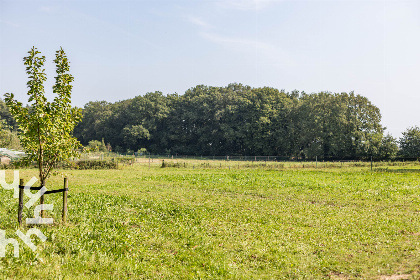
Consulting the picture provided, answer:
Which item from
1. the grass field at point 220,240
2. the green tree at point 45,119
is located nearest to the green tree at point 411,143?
the grass field at point 220,240

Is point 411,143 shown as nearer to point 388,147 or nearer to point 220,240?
point 388,147

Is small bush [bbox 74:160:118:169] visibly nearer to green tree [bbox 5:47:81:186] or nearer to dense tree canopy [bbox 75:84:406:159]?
green tree [bbox 5:47:81:186]

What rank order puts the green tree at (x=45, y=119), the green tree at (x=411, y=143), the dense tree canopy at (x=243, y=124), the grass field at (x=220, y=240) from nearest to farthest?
the grass field at (x=220, y=240), the green tree at (x=45, y=119), the green tree at (x=411, y=143), the dense tree canopy at (x=243, y=124)

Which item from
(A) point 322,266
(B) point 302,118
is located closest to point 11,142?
(A) point 322,266

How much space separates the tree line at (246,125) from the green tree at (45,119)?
61403mm

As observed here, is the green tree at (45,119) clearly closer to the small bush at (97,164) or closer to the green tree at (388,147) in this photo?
the small bush at (97,164)

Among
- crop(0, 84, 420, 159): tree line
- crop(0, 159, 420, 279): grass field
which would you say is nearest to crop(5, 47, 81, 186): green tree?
crop(0, 159, 420, 279): grass field

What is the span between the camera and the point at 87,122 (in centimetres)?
10950

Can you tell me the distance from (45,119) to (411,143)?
6789 centimetres

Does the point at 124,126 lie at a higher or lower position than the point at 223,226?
higher

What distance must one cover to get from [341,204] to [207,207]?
7.09 metres

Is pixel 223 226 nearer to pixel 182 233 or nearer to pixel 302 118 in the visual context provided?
pixel 182 233

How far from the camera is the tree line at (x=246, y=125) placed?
219 ft

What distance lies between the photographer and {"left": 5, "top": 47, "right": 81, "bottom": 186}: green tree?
9469 mm
